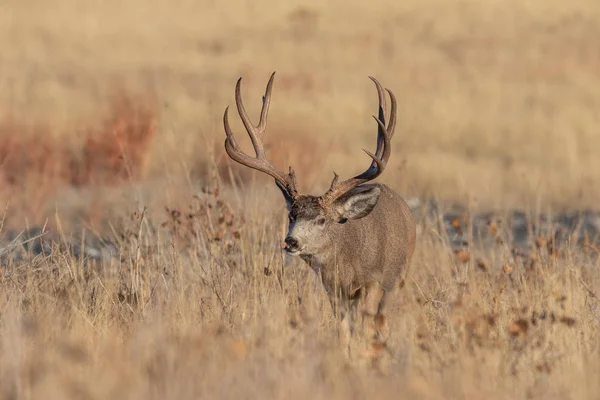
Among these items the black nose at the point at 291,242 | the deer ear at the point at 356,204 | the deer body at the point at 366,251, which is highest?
the deer ear at the point at 356,204

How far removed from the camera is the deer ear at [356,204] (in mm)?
8445

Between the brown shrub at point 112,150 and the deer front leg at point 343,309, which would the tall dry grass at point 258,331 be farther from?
the brown shrub at point 112,150

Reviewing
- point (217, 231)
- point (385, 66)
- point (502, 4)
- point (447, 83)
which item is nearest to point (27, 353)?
point (217, 231)

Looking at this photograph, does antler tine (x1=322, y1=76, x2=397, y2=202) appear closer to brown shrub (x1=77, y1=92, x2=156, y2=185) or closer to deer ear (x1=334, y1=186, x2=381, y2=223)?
deer ear (x1=334, y1=186, x2=381, y2=223)

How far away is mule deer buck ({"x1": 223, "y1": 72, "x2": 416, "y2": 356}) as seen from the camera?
8.32 m

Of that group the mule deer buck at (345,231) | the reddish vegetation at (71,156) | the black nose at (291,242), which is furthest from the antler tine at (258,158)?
the reddish vegetation at (71,156)

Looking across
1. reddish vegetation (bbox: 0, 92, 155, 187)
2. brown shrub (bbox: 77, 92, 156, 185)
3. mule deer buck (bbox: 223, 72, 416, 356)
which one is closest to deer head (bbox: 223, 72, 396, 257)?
mule deer buck (bbox: 223, 72, 416, 356)

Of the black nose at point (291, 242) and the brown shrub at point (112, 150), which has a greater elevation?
the black nose at point (291, 242)

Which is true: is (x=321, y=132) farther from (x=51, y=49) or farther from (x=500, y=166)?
(x=51, y=49)

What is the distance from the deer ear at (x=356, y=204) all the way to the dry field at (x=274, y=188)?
615 mm

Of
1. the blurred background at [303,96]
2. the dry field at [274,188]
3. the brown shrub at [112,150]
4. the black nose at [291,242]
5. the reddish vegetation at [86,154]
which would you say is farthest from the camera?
the blurred background at [303,96]

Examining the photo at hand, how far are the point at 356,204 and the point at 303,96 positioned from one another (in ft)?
56.9

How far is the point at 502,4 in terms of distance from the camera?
1759 inches

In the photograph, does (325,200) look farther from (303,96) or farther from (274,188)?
(303,96)
